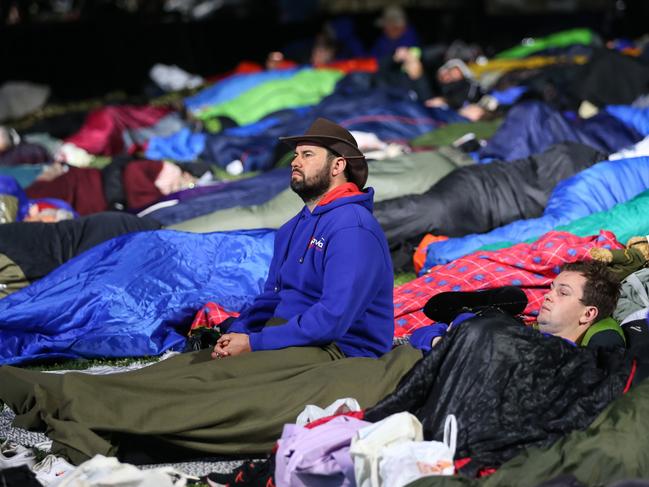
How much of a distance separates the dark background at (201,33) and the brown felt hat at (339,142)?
28.7 feet

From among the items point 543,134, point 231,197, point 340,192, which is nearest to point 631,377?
point 340,192

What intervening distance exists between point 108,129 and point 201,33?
4158 millimetres

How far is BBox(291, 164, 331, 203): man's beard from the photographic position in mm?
4859

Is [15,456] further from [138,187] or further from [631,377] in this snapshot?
[138,187]

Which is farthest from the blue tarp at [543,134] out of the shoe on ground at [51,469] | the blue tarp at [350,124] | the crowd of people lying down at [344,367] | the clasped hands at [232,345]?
the shoe on ground at [51,469]

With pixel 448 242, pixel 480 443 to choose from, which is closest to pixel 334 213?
pixel 480 443

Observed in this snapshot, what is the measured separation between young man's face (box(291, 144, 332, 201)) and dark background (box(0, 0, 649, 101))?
346 inches

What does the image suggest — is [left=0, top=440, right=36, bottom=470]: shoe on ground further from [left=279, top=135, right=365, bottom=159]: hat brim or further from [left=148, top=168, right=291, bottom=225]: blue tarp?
[left=148, top=168, right=291, bottom=225]: blue tarp

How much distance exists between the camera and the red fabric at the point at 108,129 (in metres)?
10.7

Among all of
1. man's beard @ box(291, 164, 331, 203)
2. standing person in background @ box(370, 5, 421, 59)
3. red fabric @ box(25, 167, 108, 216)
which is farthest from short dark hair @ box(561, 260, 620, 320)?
standing person in background @ box(370, 5, 421, 59)

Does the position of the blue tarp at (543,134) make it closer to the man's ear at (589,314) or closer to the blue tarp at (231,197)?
the blue tarp at (231,197)

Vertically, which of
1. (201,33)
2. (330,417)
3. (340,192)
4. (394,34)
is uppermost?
(201,33)

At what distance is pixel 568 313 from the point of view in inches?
187

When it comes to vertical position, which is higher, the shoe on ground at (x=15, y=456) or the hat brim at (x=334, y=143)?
the hat brim at (x=334, y=143)
